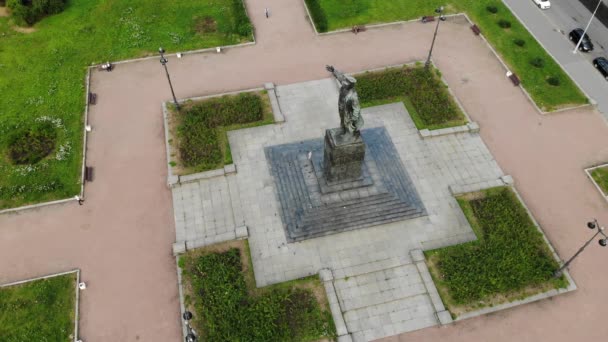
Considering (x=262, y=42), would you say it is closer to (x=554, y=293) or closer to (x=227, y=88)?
(x=227, y=88)

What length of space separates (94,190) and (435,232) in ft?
77.4

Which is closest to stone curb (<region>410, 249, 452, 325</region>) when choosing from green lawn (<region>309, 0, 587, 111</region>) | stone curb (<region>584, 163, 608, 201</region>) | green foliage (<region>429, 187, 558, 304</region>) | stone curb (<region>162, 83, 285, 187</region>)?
green foliage (<region>429, 187, 558, 304</region>)

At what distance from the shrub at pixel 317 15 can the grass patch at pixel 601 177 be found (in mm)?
25630

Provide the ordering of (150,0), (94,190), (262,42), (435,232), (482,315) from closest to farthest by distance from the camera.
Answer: (482,315) → (435,232) → (94,190) → (262,42) → (150,0)

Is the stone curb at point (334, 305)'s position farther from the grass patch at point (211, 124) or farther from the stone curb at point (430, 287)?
the grass patch at point (211, 124)

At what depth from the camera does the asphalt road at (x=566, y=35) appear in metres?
36.8

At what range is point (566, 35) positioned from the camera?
41.3 metres

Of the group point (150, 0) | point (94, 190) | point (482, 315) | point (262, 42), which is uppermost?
point (150, 0)

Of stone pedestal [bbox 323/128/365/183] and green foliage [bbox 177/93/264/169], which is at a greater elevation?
green foliage [bbox 177/93/264/169]

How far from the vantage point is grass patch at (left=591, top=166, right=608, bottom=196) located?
98.5 ft

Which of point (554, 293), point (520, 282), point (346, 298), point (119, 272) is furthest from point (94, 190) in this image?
point (554, 293)

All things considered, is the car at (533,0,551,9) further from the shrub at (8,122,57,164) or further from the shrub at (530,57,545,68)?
the shrub at (8,122,57,164)

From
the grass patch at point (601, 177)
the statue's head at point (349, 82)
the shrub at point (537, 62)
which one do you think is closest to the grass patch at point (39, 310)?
the statue's head at point (349, 82)

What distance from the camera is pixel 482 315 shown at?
24.7 meters
